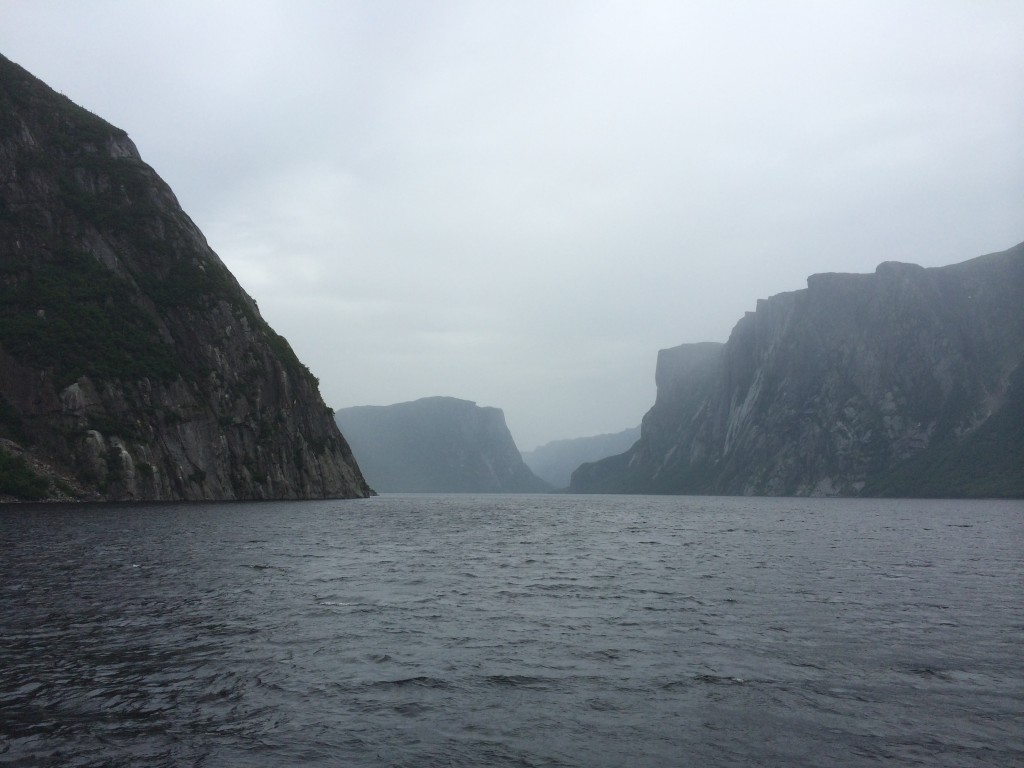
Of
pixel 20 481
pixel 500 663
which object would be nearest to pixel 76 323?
pixel 20 481

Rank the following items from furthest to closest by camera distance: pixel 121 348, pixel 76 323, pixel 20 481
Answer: pixel 121 348
pixel 76 323
pixel 20 481

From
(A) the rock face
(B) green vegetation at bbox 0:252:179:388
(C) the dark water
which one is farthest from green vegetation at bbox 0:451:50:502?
(C) the dark water

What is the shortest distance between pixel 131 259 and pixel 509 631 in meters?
130

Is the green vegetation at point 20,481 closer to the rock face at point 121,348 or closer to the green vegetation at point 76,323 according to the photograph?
the rock face at point 121,348

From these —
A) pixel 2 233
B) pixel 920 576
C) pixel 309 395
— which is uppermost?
pixel 2 233

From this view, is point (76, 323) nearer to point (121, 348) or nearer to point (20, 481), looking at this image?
point (121, 348)

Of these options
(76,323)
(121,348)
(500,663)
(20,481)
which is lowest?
(500,663)

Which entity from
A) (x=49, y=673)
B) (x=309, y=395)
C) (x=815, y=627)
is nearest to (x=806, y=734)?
(x=815, y=627)

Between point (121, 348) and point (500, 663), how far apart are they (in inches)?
4408

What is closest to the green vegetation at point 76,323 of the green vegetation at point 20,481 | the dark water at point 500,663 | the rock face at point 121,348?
the rock face at point 121,348

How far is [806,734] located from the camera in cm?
1497

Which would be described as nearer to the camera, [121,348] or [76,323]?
[76,323]

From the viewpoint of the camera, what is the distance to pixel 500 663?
20.3 m

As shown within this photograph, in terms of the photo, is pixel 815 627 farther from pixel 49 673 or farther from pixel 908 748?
pixel 49 673
